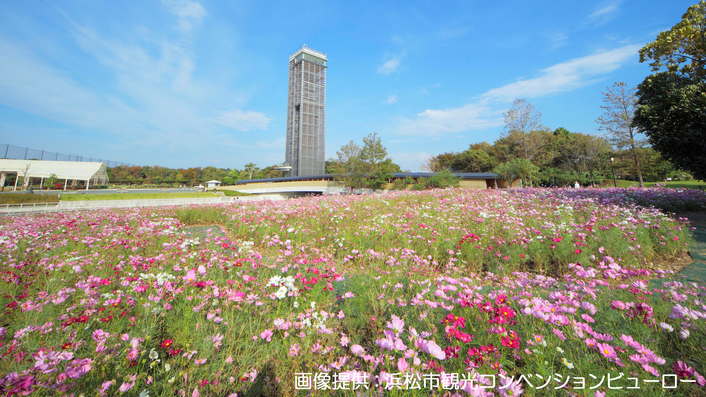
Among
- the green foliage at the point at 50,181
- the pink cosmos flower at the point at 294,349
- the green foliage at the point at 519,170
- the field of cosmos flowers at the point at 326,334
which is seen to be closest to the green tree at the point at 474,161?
the green foliage at the point at 519,170

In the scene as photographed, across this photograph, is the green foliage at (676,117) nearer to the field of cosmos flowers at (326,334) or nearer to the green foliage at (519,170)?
the field of cosmos flowers at (326,334)

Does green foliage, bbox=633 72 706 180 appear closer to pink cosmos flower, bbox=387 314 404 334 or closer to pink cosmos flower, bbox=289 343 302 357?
pink cosmos flower, bbox=387 314 404 334

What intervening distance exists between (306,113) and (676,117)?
67634 mm

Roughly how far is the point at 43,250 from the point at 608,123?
127 feet

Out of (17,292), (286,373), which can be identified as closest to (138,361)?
(286,373)

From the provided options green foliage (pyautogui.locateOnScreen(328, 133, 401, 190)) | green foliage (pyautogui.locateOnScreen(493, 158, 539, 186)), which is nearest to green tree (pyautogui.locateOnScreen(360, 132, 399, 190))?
green foliage (pyautogui.locateOnScreen(328, 133, 401, 190))

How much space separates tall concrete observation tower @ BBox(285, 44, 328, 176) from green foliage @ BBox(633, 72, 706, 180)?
63.0 m

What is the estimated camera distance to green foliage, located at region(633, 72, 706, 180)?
28.8 ft

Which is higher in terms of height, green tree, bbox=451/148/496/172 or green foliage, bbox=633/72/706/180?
green tree, bbox=451/148/496/172

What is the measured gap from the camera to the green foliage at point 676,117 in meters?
8.79

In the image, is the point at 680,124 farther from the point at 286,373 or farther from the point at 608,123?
the point at 608,123

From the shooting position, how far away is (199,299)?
258 centimetres

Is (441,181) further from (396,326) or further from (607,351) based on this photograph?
(396,326)

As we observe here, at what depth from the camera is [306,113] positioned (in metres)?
69.1
